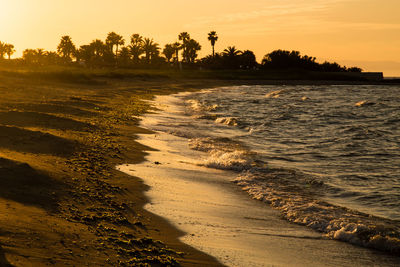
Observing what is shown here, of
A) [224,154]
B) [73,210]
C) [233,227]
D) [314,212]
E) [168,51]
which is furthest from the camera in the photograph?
[168,51]

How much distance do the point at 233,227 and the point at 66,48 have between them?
13517 cm

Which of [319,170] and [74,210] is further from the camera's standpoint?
[319,170]

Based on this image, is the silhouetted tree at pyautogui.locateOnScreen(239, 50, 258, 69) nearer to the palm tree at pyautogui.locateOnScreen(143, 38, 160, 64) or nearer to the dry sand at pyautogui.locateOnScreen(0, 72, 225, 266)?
the palm tree at pyautogui.locateOnScreen(143, 38, 160, 64)

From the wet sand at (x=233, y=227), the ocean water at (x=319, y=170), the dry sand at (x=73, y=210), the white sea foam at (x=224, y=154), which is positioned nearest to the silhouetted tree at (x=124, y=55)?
the ocean water at (x=319, y=170)

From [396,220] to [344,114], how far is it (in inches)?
1137

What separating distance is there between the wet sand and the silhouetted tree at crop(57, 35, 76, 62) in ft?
427

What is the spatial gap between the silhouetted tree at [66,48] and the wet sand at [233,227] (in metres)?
130

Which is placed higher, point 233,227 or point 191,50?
point 191,50

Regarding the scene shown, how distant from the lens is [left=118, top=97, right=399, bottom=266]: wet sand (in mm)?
6641

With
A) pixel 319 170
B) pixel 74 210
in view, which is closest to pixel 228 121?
pixel 319 170

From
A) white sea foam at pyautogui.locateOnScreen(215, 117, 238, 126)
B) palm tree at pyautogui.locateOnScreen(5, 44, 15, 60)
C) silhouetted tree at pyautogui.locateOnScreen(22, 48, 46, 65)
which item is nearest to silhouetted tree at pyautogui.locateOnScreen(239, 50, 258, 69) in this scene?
silhouetted tree at pyautogui.locateOnScreen(22, 48, 46, 65)

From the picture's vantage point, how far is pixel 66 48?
13362 centimetres

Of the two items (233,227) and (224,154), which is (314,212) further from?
(224,154)

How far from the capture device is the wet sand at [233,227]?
6641 mm
